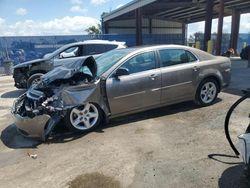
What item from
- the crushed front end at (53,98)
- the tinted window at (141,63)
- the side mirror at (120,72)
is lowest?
the crushed front end at (53,98)

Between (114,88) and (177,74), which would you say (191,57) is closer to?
(177,74)

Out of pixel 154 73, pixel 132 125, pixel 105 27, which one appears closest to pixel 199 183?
pixel 132 125

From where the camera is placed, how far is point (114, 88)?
516 cm

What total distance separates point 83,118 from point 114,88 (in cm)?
84

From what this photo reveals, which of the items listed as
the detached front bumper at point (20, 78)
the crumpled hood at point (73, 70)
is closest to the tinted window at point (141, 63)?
the crumpled hood at point (73, 70)

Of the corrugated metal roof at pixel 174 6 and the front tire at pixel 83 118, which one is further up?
the corrugated metal roof at pixel 174 6

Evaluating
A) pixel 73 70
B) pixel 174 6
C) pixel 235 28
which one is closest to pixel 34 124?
pixel 73 70

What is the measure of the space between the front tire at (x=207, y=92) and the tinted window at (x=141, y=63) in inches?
56.3

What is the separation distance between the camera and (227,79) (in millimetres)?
6703

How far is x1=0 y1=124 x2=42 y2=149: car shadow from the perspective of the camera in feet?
15.7

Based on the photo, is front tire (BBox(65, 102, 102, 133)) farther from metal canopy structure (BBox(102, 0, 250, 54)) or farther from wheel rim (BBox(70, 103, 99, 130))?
metal canopy structure (BBox(102, 0, 250, 54))

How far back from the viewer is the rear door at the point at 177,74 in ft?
18.9

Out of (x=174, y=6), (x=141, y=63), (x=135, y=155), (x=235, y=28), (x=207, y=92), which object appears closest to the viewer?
(x=135, y=155)

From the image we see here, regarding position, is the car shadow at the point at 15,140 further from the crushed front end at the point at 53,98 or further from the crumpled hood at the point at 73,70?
the crumpled hood at the point at 73,70
